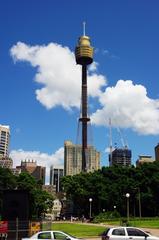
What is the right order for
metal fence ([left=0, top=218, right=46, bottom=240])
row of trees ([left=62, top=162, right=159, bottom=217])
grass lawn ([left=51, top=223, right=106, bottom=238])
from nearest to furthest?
metal fence ([left=0, top=218, right=46, bottom=240]) < grass lawn ([left=51, top=223, right=106, bottom=238]) < row of trees ([left=62, top=162, right=159, bottom=217])

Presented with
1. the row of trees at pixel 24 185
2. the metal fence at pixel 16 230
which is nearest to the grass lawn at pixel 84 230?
the metal fence at pixel 16 230

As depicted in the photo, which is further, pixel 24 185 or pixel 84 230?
pixel 24 185

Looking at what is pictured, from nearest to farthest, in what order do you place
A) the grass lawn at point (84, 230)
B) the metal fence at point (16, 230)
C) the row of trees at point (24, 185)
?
the metal fence at point (16, 230)
the grass lawn at point (84, 230)
the row of trees at point (24, 185)

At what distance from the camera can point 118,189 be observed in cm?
11950

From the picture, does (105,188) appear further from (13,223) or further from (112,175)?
(13,223)

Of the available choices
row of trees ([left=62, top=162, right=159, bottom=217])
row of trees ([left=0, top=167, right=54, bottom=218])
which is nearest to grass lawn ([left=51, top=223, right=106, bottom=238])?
row of trees ([left=0, top=167, right=54, bottom=218])

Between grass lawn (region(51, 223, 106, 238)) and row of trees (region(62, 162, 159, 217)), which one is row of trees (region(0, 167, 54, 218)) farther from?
grass lawn (region(51, 223, 106, 238))

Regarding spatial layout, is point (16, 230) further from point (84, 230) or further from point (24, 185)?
point (24, 185)

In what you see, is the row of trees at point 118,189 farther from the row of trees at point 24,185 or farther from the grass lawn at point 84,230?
the grass lawn at point 84,230

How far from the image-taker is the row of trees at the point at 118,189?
114m

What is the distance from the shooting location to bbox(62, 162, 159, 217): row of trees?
113938mm

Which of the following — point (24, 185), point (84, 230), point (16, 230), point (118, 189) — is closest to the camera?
point (16, 230)

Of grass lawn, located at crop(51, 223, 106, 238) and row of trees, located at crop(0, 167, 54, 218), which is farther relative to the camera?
row of trees, located at crop(0, 167, 54, 218)

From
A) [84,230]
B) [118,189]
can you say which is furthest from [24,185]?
[84,230]
